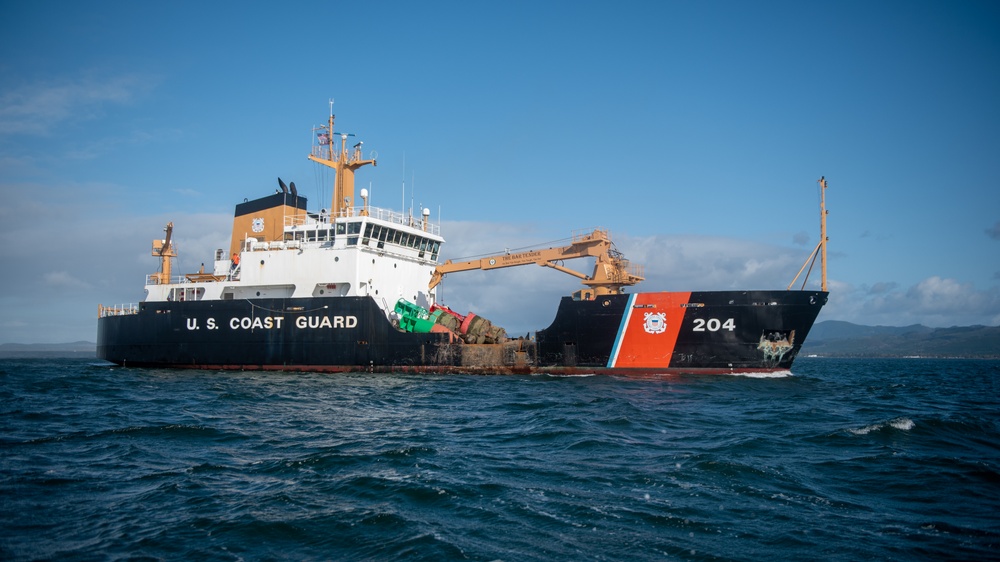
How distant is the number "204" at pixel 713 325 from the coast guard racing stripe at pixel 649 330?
57 cm

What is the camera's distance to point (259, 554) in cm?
541

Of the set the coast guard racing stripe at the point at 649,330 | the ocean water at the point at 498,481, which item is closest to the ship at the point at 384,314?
the coast guard racing stripe at the point at 649,330

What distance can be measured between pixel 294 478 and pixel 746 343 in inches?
656

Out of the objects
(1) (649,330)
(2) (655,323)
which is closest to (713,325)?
(2) (655,323)

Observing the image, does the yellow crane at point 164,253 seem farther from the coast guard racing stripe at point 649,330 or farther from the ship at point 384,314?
the coast guard racing stripe at point 649,330

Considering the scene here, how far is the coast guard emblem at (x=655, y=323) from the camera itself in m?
20.8

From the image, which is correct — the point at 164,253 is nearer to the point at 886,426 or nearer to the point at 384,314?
the point at 384,314

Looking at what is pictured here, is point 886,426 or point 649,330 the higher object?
point 649,330

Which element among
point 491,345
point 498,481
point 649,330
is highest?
point 649,330

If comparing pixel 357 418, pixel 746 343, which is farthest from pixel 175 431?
pixel 746 343

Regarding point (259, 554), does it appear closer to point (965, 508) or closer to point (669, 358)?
point (965, 508)

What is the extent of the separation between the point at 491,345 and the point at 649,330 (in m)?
5.89

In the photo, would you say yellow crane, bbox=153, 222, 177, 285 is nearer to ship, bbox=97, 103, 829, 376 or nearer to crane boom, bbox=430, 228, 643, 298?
ship, bbox=97, 103, 829, 376

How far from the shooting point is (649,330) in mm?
21031
